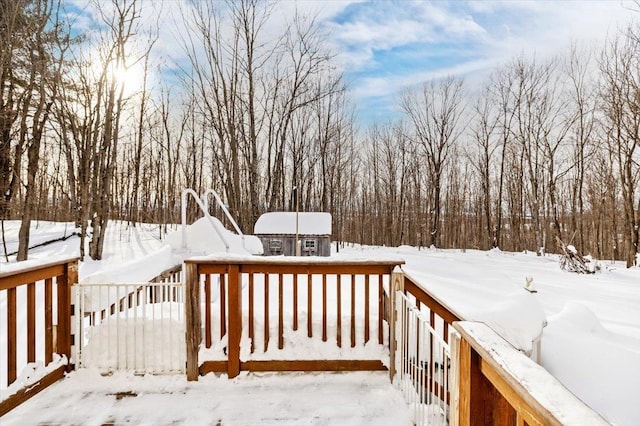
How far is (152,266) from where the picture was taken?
4449mm

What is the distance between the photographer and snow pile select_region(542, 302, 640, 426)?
8.54ft

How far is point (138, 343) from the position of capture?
116 inches

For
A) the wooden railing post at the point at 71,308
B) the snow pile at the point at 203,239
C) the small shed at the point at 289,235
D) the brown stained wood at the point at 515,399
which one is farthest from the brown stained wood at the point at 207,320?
the small shed at the point at 289,235

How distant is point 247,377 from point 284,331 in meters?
0.47

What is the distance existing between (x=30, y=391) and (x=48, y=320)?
526 mm

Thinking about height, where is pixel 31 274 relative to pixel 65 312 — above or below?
above

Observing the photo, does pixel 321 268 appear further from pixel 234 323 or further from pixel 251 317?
pixel 234 323

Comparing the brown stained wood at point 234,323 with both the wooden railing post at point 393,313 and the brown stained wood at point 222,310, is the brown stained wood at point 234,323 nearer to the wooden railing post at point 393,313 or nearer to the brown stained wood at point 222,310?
the brown stained wood at point 222,310

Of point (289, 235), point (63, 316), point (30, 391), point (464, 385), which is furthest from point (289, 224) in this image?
point (464, 385)

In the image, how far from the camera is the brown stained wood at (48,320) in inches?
110

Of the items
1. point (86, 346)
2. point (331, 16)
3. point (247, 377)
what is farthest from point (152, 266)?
point (331, 16)

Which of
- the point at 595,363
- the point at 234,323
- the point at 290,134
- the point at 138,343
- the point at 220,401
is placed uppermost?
the point at 290,134

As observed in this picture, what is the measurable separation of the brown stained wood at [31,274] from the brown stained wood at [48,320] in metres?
0.08

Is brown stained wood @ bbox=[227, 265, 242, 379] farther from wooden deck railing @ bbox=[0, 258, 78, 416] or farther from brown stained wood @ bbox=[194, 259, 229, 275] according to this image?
wooden deck railing @ bbox=[0, 258, 78, 416]
